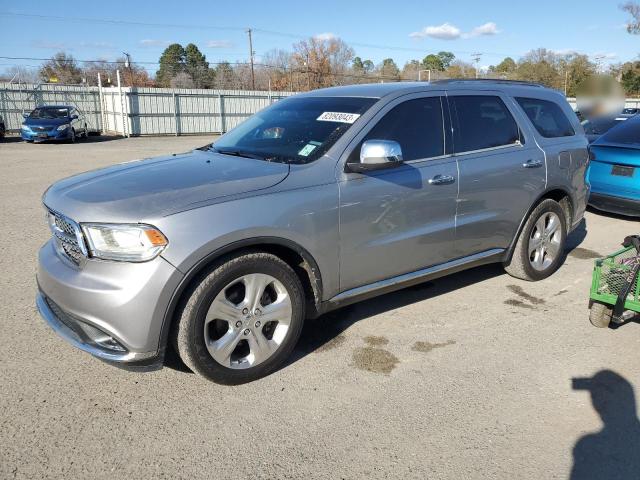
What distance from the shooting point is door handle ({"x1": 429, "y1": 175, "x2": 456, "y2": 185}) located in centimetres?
400

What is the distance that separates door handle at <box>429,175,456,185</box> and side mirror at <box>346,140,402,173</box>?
55cm

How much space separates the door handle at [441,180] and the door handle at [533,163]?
1.03 meters

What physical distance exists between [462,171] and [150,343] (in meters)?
2.69

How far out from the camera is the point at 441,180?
4.06m

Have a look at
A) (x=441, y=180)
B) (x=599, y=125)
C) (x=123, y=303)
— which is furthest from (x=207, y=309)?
(x=599, y=125)

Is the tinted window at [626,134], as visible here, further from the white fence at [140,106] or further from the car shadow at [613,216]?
the white fence at [140,106]

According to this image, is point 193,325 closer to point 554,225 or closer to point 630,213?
point 554,225

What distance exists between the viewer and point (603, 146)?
7.81 meters

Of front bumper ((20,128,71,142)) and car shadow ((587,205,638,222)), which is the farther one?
front bumper ((20,128,71,142))

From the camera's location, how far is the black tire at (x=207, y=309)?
9.80ft

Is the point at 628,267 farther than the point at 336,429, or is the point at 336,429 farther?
the point at 628,267

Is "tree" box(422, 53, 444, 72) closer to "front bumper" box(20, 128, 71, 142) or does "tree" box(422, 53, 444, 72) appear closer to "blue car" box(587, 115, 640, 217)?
"front bumper" box(20, 128, 71, 142)

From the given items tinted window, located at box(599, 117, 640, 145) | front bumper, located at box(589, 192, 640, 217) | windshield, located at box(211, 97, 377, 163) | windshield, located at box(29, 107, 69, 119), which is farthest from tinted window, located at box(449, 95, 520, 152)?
windshield, located at box(29, 107, 69, 119)

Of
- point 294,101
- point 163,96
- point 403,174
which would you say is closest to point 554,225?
point 403,174
